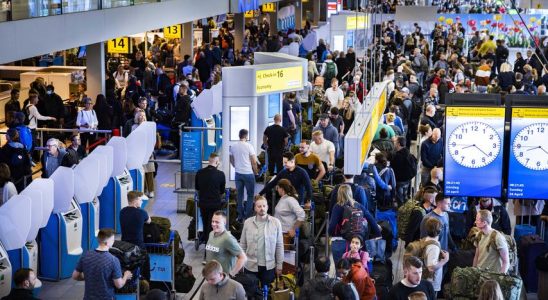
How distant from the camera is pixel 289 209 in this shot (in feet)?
42.5

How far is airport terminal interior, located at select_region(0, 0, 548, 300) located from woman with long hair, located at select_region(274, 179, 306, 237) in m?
0.02

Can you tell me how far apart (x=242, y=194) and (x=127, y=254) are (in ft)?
16.3

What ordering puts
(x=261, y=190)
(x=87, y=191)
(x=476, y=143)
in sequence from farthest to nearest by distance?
(x=261, y=190) < (x=87, y=191) < (x=476, y=143)

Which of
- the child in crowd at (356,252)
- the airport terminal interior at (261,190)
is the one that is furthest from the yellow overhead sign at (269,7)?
the child in crowd at (356,252)

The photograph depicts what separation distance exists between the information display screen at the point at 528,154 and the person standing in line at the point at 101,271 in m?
5.10

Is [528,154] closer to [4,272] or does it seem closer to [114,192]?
[114,192]

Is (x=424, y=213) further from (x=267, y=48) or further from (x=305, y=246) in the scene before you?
(x=267, y=48)

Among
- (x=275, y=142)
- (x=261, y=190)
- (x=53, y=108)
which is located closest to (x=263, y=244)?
(x=261, y=190)

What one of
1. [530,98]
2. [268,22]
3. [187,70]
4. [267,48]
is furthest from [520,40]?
[530,98]

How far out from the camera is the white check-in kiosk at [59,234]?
44.4 ft

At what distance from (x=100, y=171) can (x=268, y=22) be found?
34.4 metres

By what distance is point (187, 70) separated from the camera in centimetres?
2802

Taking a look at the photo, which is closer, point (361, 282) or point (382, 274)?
point (361, 282)

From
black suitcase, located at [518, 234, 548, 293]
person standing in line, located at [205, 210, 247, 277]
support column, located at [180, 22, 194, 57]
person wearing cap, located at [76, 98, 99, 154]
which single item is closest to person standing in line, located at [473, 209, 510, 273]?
black suitcase, located at [518, 234, 548, 293]
